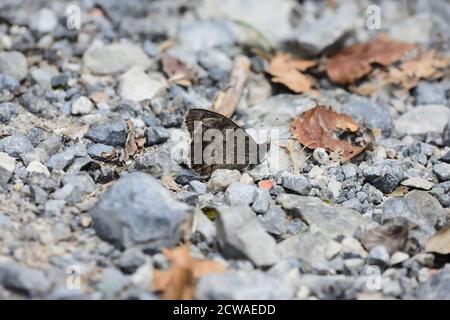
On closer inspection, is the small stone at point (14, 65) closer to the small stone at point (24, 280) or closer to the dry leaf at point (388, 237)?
the small stone at point (24, 280)

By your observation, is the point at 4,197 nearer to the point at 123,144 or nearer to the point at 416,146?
the point at 123,144

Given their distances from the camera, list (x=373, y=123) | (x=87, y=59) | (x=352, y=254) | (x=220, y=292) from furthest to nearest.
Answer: (x=87, y=59)
(x=373, y=123)
(x=352, y=254)
(x=220, y=292)

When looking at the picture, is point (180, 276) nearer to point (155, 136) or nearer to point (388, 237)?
point (388, 237)

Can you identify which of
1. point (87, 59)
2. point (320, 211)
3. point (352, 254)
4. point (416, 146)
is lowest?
point (352, 254)

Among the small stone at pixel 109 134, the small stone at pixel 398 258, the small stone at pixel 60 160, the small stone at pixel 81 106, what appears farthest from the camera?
the small stone at pixel 81 106

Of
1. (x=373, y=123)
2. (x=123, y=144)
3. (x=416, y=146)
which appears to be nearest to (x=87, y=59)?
(x=123, y=144)

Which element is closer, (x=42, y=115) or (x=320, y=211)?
(x=320, y=211)

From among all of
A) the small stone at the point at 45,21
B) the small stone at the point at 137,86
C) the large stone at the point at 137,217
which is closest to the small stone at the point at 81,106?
the small stone at the point at 137,86

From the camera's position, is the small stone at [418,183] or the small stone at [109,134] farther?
the small stone at [109,134]
